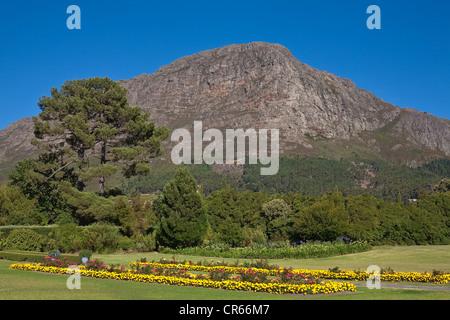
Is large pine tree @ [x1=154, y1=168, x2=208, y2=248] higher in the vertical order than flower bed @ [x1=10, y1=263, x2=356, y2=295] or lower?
higher

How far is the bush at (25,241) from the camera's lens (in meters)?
25.2

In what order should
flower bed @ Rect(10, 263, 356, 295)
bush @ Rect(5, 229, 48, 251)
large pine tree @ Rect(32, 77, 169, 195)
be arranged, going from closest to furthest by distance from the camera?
1. flower bed @ Rect(10, 263, 356, 295)
2. bush @ Rect(5, 229, 48, 251)
3. large pine tree @ Rect(32, 77, 169, 195)

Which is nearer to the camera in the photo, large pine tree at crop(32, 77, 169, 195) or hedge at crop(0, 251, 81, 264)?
hedge at crop(0, 251, 81, 264)

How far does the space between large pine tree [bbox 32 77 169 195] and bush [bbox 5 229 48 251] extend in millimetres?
11949

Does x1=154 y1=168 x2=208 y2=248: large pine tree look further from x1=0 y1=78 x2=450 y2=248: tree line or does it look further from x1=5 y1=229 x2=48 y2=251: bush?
x1=5 y1=229 x2=48 y2=251: bush

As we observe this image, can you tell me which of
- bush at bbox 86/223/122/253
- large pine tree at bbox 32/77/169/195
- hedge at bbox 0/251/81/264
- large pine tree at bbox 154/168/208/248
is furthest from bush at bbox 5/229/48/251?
large pine tree at bbox 32/77/169/195

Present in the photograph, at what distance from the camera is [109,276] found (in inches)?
597

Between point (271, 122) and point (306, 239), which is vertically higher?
point (271, 122)

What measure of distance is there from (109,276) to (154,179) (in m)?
119

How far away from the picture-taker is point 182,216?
99.5ft

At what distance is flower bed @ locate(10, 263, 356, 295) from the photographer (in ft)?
39.8
